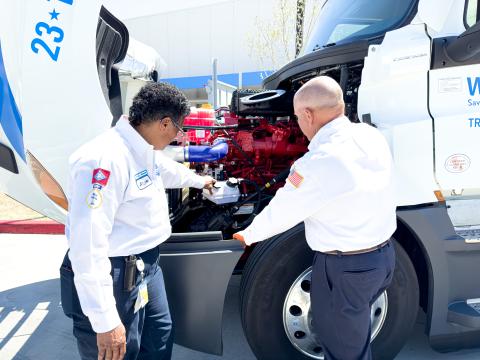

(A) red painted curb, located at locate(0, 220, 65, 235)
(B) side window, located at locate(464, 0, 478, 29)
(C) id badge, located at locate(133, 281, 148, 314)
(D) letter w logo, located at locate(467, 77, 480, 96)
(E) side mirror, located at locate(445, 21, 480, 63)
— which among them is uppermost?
(B) side window, located at locate(464, 0, 478, 29)

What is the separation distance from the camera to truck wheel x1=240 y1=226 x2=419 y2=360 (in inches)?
90.3

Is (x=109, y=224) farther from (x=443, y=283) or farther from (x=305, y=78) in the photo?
(x=305, y=78)

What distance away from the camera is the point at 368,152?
5.71 ft

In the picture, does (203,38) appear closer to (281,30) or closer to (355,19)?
(281,30)

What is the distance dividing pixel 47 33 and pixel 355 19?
7.32ft

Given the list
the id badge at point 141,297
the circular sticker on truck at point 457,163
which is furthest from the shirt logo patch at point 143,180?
the circular sticker on truck at point 457,163

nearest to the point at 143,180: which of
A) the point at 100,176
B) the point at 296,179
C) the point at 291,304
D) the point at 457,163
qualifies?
the point at 100,176

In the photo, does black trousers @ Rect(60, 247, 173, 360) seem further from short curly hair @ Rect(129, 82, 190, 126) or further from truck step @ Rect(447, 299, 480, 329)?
truck step @ Rect(447, 299, 480, 329)

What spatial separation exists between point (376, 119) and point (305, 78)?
99 cm

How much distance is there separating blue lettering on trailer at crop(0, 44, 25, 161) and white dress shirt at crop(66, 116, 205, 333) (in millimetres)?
676

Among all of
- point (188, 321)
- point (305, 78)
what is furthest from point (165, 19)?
point (188, 321)

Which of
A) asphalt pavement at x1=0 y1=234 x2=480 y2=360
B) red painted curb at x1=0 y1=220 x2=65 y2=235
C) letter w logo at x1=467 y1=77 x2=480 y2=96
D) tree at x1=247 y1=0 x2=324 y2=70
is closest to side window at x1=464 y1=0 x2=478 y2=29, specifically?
letter w logo at x1=467 y1=77 x2=480 y2=96

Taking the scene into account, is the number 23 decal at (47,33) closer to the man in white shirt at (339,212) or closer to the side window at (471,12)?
the man in white shirt at (339,212)

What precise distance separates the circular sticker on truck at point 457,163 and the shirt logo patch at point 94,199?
74.0 inches
